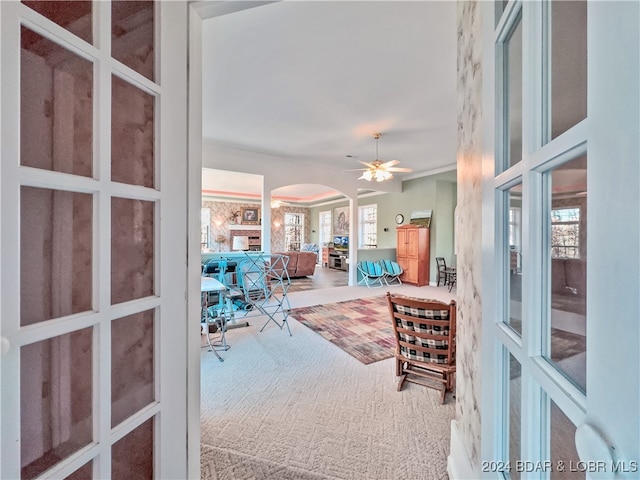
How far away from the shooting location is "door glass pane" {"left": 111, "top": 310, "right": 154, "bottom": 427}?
79cm

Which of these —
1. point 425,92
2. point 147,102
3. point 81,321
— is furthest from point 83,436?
point 425,92

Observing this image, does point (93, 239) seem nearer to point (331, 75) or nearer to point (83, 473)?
point (83, 473)

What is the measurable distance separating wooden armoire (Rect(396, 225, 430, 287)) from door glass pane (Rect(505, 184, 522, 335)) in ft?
20.8

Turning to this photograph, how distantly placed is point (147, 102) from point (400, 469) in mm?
2111

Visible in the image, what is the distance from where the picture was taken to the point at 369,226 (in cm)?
1005

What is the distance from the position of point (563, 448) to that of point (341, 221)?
10.5 metres

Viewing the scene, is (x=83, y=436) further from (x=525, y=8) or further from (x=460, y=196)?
(x=460, y=196)

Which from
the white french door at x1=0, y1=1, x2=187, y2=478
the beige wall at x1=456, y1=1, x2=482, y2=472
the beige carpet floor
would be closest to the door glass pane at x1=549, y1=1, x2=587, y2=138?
the beige wall at x1=456, y1=1, x2=482, y2=472

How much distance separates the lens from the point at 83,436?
28.3 inches

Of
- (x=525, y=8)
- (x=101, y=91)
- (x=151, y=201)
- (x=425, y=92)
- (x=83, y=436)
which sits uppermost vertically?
(x=425, y=92)

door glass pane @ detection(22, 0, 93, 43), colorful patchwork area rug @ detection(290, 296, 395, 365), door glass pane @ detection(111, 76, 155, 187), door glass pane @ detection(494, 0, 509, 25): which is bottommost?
colorful patchwork area rug @ detection(290, 296, 395, 365)

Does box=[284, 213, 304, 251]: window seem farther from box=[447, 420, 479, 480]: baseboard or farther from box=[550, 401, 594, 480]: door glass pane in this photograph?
box=[550, 401, 594, 480]: door glass pane

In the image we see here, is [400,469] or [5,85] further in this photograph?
[400,469]

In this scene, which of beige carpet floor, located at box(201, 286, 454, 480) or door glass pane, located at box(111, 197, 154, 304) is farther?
beige carpet floor, located at box(201, 286, 454, 480)
